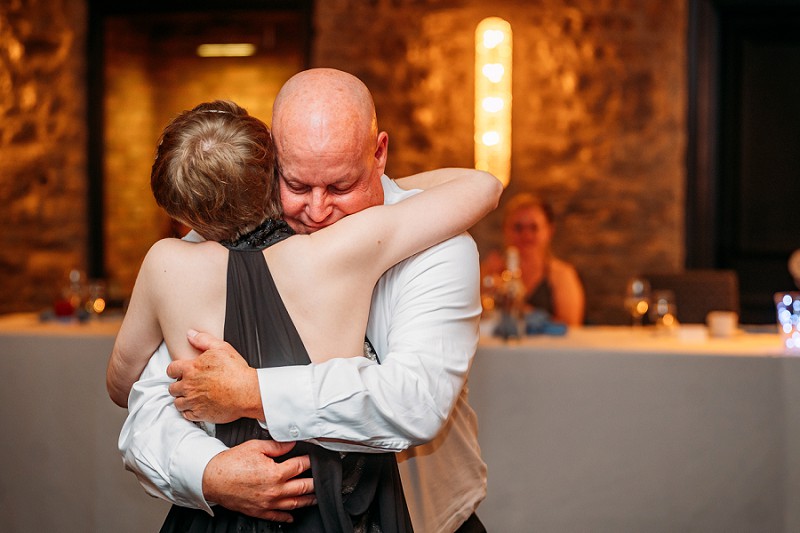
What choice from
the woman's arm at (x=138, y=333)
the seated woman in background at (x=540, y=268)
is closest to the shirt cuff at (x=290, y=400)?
the woman's arm at (x=138, y=333)

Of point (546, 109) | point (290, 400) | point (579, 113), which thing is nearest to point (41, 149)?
point (546, 109)

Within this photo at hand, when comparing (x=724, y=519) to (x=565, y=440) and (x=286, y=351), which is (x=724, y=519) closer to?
(x=565, y=440)

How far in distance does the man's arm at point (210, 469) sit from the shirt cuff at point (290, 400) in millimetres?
79

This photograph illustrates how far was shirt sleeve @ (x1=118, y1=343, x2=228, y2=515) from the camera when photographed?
59.1 inches

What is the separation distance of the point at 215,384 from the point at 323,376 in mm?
180

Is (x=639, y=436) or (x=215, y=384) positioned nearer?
(x=215, y=384)

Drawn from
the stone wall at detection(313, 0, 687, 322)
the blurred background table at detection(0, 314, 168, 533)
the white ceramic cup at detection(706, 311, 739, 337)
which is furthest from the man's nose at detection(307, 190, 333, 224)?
the stone wall at detection(313, 0, 687, 322)

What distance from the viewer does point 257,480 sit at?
1.48 metres

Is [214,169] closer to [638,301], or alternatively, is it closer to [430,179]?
[430,179]

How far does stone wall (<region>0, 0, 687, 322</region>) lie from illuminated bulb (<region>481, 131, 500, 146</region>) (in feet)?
2.43

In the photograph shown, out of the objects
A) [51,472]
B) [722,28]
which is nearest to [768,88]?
[722,28]

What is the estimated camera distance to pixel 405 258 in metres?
1.56

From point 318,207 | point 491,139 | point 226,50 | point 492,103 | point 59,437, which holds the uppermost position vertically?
point 226,50

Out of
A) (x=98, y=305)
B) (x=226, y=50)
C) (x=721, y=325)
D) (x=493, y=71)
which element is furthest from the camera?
(x=226, y=50)
